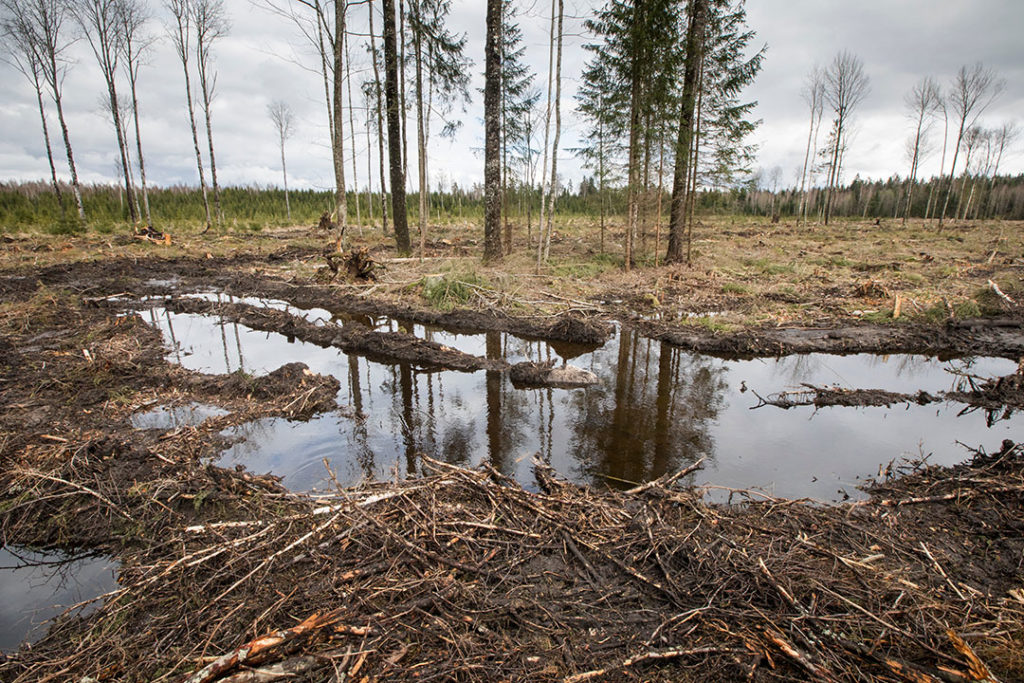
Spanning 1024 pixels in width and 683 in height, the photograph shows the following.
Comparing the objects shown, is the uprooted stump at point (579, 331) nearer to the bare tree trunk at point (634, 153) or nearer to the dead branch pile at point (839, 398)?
the dead branch pile at point (839, 398)

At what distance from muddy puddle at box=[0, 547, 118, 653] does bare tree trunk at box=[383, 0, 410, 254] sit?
560 inches

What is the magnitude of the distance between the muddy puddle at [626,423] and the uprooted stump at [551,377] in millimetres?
177

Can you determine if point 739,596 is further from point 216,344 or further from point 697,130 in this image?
point 697,130

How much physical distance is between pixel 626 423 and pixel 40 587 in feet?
18.0

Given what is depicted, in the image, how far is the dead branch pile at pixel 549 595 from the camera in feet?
7.57

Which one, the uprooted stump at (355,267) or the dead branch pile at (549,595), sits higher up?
the uprooted stump at (355,267)

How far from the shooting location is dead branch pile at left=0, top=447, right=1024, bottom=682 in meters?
2.31

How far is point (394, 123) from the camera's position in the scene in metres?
15.9

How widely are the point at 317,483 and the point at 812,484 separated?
4837mm

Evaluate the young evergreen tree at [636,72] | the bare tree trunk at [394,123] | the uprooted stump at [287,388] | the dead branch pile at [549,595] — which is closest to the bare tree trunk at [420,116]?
the bare tree trunk at [394,123]

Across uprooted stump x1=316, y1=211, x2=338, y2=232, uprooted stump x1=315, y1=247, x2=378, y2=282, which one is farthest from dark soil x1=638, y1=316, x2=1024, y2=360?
uprooted stump x1=316, y1=211, x2=338, y2=232

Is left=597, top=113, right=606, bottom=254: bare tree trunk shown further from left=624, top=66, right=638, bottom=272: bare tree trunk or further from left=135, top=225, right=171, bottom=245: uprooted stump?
left=135, top=225, right=171, bottom=245: uprooted stump

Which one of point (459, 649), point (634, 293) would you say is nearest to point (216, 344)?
point (459, 649)

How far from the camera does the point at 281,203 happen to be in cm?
4712
